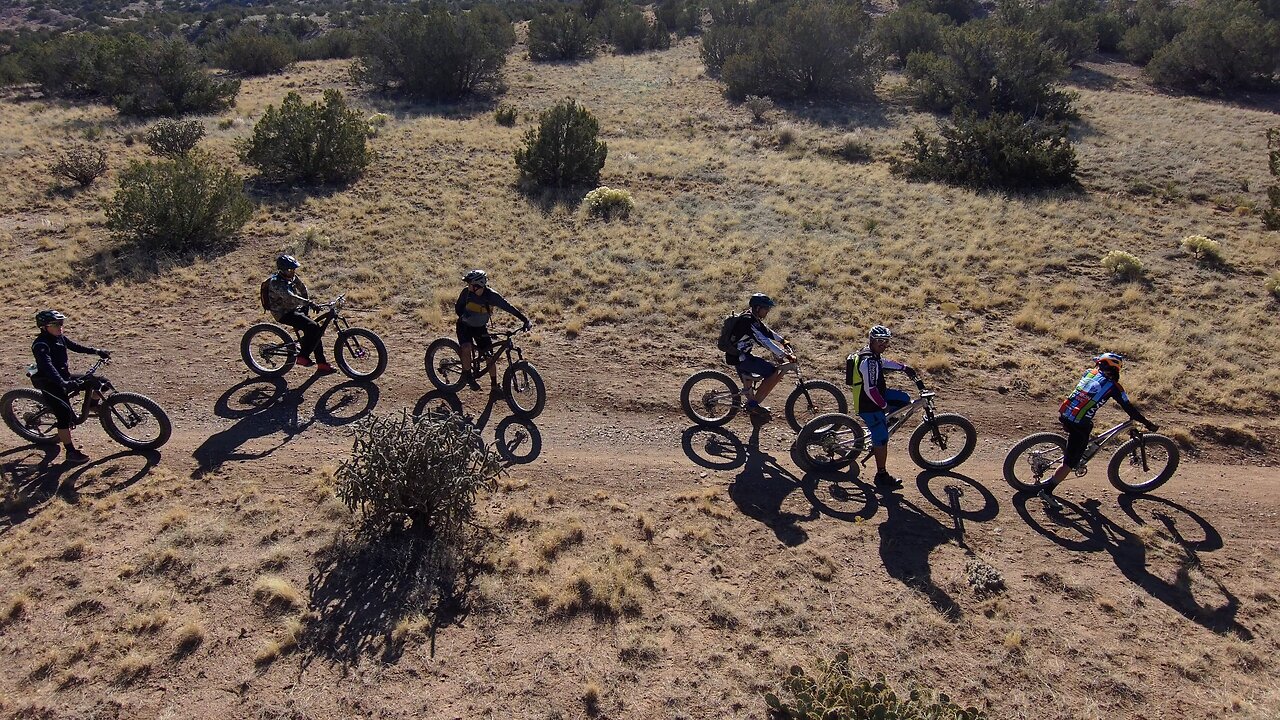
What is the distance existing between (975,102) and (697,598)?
94.0ft

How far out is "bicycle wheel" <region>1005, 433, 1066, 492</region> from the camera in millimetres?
7863

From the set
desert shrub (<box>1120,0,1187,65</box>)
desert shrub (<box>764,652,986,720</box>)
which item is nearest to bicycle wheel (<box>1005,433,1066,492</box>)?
desert shrub (<box>764,652,986,720</box>)

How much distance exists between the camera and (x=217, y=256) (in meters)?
14.5

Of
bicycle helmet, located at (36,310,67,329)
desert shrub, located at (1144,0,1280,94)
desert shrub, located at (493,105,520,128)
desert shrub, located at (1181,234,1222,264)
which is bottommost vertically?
bicycle helmet, located at (36,310,67,329)

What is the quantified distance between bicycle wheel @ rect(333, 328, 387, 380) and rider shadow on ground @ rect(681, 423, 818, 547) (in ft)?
15.2

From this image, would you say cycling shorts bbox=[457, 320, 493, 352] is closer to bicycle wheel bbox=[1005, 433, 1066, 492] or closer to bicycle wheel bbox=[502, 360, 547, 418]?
bicycle wheel bbox=[502, 360, 547, 418]

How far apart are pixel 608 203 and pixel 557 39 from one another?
25.5 meters

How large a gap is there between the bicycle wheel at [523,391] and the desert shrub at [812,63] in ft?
84.1

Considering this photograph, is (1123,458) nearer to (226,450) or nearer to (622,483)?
(622,483)

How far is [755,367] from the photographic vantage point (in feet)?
28.6

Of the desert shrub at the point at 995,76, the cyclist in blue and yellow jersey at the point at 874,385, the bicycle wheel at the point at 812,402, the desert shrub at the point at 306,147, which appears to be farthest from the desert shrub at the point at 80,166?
the desert shrub at the point at 995,76

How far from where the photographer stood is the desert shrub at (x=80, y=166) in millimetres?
18484

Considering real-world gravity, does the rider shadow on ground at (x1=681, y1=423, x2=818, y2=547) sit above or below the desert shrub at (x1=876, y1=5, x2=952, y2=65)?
below

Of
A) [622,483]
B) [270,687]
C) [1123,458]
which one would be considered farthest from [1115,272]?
[270,687]
